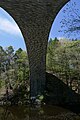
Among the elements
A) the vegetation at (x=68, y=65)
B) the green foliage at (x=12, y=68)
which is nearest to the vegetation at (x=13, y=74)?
the green foliage at (x=12, y=68)

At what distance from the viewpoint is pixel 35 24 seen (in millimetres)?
18750

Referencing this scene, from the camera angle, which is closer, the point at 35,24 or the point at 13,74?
the point at 35,24

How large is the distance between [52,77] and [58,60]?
504 cm

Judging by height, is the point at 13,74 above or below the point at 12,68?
below

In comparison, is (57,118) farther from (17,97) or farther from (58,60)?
(58,60)

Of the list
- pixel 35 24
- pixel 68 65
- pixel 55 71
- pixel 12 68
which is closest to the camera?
pixel 35 24

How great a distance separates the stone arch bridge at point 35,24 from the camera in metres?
17.5

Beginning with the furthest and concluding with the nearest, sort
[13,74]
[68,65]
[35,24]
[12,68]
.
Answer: [12,68] → [13,74] → [68,65] → [35,24]

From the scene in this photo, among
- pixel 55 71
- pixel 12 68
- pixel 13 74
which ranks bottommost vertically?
pixel 13 74

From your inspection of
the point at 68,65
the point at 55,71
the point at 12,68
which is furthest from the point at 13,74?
the point at 68,65

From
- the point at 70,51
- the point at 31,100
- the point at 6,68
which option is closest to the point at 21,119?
the point at 31,100

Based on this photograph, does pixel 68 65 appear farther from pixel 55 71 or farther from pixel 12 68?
pixel 12 68

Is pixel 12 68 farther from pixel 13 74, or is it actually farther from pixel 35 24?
pixel 35 24

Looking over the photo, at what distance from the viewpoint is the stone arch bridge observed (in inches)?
690
